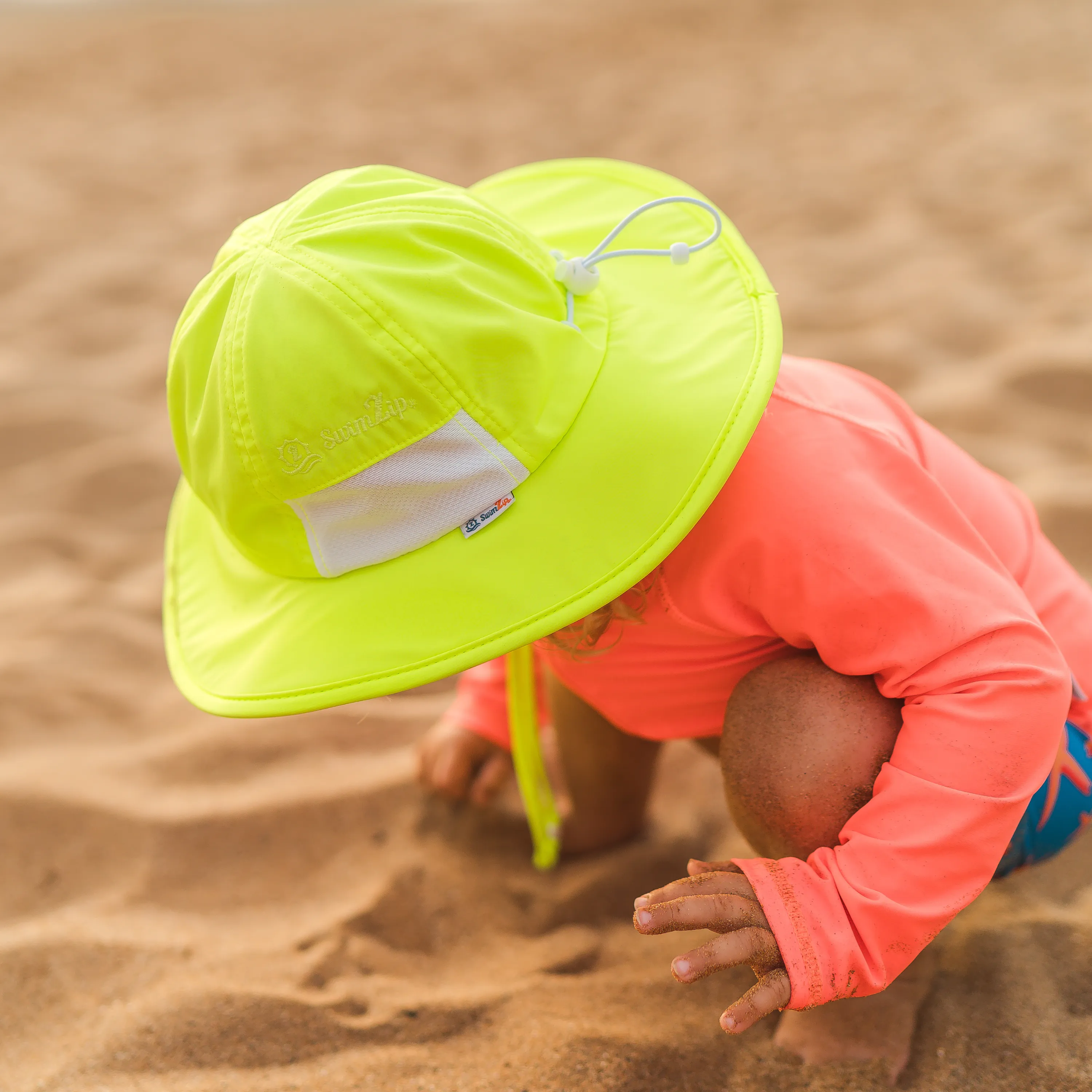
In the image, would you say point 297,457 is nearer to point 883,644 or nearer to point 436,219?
point 436,219

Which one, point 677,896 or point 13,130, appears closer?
point 677,896

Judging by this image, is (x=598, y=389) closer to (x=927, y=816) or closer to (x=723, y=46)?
(x=927, y=816)

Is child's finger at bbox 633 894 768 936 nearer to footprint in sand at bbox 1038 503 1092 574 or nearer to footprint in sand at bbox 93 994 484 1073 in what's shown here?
footprint in sand at bbox 93 994 484 1073

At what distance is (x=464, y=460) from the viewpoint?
812 millimetres

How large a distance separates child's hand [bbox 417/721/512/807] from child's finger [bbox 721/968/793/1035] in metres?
0.63

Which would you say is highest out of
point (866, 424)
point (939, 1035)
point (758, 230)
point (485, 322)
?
point (485, 322)

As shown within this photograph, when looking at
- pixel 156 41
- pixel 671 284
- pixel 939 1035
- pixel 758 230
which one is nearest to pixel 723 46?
pixel 758 230

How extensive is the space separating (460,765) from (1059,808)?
28.0 inches

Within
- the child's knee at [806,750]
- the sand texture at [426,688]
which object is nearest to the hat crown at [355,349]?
the child's knee at [806,750]

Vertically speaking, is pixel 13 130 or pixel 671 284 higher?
pixel 671 284

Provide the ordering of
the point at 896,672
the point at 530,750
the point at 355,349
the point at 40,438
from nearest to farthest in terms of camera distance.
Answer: the point at 355,349 → the point at 896,672 → the point at 530,750 → the point at 40,438

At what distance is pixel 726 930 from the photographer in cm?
84

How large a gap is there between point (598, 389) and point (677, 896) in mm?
417

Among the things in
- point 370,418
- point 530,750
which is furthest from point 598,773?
point 370,418
